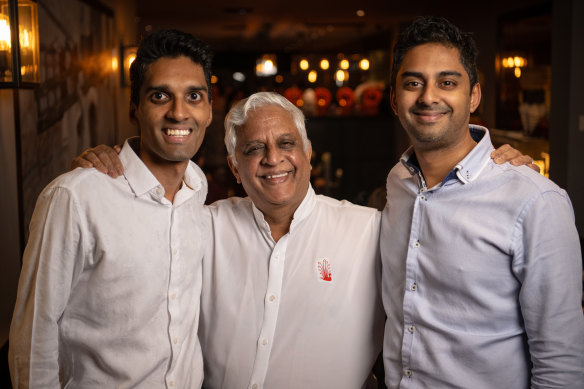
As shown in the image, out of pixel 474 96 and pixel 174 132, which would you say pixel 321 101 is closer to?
pixel 474 96

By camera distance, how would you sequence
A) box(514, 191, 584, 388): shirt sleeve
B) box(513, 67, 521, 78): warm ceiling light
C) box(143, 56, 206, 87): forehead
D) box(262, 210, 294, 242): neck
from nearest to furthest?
box(514, 191, 584, 388): shirt sleeve < box(143, 56, 206, 87): forehead < box(262, 210, 294, 242): neck < box(513, 67, 521, 78): warm ceiling light

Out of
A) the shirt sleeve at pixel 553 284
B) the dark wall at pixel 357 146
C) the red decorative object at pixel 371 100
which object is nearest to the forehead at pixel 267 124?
the shirt sleeve at pixel 553 284

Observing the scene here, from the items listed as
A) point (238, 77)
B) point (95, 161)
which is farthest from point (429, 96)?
point (238, 77)

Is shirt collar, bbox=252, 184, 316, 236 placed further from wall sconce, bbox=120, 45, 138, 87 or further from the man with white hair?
wall sconce, bbox=120, 45, 138, 87

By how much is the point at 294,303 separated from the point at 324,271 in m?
0.15

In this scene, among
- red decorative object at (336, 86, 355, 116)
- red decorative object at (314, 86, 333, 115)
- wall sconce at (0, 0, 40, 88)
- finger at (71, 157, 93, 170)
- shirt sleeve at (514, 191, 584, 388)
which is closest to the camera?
shirt sleeve at (514, 191, 584, 388)

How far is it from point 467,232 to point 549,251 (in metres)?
0.23

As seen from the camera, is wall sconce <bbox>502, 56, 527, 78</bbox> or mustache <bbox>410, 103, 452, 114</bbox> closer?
mustache <bbox>410, 103, 452, 114</bbox>

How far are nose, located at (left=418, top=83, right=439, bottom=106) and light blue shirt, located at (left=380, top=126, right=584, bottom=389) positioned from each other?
0.20 meters

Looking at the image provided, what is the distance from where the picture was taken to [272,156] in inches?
79.2

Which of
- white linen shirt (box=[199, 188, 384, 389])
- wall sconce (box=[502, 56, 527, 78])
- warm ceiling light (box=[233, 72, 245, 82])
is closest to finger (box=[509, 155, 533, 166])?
white linen shirt (box=[199, 188, 384, 389])

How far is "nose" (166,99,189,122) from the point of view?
67.3 inches

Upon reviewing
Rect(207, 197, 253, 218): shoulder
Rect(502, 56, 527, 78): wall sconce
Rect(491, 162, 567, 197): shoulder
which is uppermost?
Rect(502, 56, 527, 78): wall sconce

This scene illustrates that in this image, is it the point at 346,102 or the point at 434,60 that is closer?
the point at 434,60
